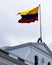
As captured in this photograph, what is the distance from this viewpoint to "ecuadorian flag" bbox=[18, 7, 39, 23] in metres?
44.0

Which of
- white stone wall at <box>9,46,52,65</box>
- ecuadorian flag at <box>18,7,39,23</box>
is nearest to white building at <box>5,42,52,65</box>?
white stone wall at <box>9,46,52,65</box>

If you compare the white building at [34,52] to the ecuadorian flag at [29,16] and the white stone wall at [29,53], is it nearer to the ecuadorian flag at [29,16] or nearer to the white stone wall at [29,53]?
the white stone wall at [29,53]

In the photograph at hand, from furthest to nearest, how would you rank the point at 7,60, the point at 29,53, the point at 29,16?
the point at 29,53
the point at 29,16
the point at 7,60

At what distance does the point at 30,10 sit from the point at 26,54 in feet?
15.8

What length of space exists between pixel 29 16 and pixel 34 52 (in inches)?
185

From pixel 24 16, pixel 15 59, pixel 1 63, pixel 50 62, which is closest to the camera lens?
pixel 1 63

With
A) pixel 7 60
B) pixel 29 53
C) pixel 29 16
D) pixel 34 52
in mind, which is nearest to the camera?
pixel 7 60

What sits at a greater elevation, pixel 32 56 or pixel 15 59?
pixel 15 59

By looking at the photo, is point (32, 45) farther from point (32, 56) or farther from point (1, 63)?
point (1, 63)

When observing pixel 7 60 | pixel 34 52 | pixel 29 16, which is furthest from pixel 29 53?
pixel 7 60

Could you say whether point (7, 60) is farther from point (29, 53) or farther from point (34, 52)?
point (34, 52)

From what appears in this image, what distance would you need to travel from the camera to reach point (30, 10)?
45.4 m

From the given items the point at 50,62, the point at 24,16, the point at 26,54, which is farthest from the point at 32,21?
the point at 50,62

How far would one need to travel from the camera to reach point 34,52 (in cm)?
4697
